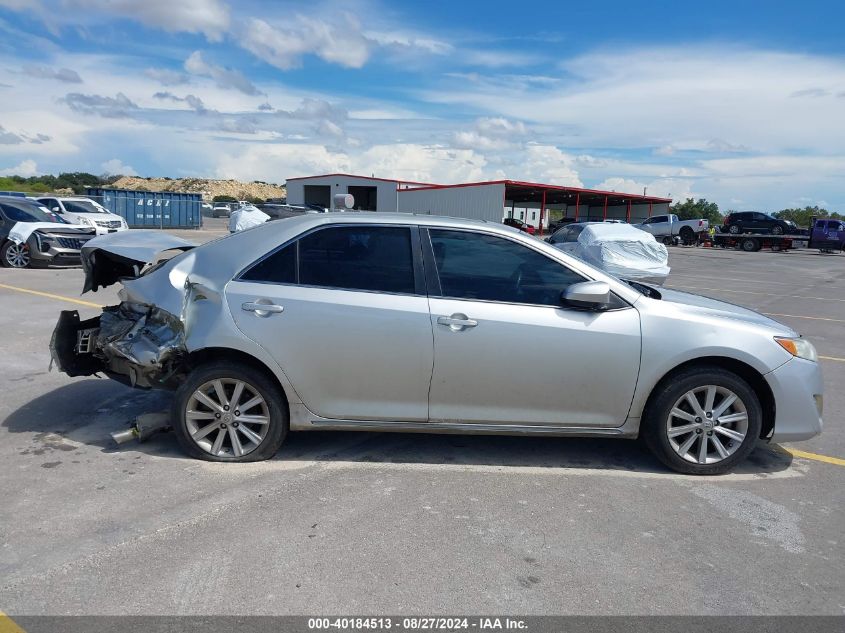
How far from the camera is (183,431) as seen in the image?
14.4ft

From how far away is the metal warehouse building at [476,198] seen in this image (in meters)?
47.2

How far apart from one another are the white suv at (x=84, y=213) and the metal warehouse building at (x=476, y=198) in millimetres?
16534

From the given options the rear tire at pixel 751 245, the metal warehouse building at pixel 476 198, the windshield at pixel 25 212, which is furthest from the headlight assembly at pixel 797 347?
the rear tire at pixel 751 245

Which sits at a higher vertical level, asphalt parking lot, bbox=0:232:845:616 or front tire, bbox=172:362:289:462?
front tire, bbox=172:362:289:462

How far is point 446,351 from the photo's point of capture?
4.24 metres

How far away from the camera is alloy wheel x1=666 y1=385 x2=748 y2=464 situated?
172 inches

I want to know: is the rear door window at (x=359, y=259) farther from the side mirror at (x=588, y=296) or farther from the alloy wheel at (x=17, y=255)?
the alloy wheel at (x=17, y=255)

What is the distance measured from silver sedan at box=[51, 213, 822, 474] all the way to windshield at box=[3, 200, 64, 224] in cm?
1338

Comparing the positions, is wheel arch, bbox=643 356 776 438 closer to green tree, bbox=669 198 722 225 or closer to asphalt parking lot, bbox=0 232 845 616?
asphalt parking lot, bbox=0 232 845 616

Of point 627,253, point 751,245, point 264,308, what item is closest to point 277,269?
point 264,308

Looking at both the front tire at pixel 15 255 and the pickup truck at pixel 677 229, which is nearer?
the front tire at pixel 15 255

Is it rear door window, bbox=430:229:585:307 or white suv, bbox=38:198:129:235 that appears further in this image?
white suv, bbox=38:198:129:235

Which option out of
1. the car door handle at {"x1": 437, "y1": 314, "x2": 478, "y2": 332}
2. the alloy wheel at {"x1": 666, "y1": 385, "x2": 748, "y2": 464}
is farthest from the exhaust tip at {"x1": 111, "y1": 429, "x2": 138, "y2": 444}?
the alloy wheel at {"x1": 666, "y1": 385, "x2": 748, "y2": 464}

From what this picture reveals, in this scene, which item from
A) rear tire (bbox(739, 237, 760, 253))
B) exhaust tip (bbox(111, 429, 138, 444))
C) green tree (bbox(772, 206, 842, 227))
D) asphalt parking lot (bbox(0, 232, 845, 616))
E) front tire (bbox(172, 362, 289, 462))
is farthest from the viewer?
green tree (bbox(772, 206, 842, 227))
